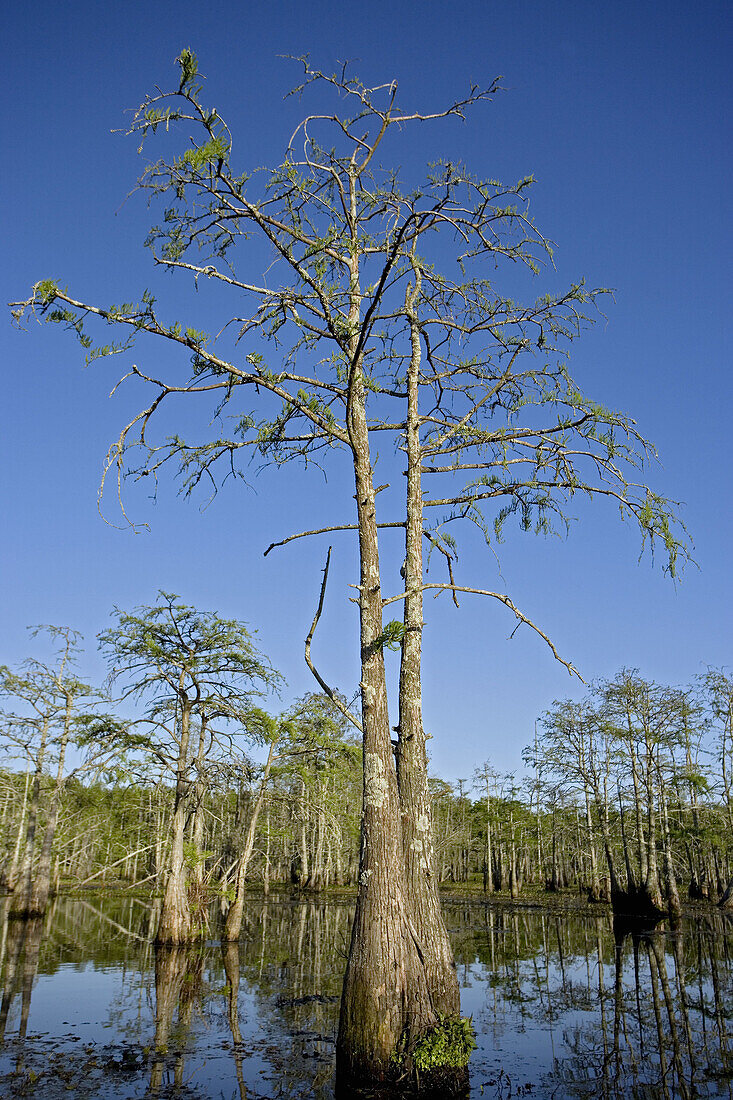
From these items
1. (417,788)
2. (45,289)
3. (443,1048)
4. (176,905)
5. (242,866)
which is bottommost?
(176,905)

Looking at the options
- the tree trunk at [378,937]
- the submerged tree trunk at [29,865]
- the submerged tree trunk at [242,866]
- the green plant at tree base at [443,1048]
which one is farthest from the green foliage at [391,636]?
the submerged tree trunk at [29,865]

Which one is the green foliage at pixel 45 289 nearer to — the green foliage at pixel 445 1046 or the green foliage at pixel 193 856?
the green foliage at pixel 445 1046

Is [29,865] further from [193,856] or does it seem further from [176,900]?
[193,856]

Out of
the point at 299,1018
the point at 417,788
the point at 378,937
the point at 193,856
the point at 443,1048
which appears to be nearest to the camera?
the point at 443,1048

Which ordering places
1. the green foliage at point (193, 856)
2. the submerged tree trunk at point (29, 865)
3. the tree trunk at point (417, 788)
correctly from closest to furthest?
the tree trunk at point (417, 788), the green foliage at point (193, 856), the submerged tree trunk at point (29, 865)

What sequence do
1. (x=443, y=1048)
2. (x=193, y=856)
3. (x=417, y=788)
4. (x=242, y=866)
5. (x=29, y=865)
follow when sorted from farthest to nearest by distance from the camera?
(x=29, y=865)
(x=242, y=866)
(x=193, y=856)
(x=417, y=788)
(x=443, y=1048)

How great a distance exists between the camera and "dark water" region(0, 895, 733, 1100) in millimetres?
6695

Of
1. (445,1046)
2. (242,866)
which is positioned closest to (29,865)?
(242,866)

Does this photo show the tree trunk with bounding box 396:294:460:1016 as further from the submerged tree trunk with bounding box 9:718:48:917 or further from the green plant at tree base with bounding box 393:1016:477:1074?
the submerged tree trunk with bounding box 9:718:48:917

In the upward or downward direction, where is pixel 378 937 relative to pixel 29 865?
upward

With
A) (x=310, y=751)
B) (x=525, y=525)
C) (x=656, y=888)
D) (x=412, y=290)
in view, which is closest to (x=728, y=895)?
(x=656, y=888)

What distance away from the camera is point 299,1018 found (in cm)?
951

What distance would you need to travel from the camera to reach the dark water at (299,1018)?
6.70 m

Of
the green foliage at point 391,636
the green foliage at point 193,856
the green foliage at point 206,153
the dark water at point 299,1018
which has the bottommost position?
the dark water at point 299,1018
